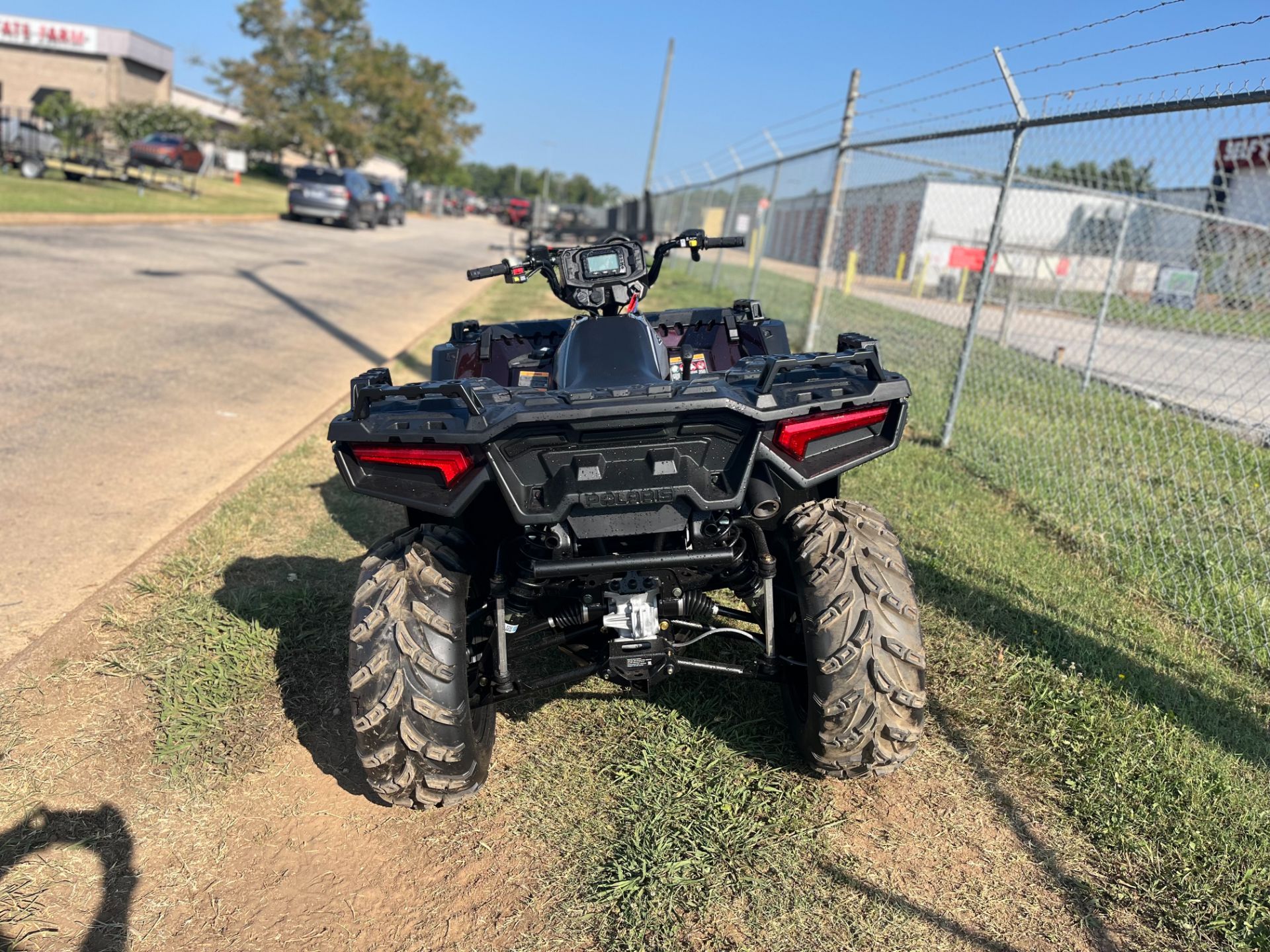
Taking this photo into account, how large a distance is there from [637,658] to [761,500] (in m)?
0.60

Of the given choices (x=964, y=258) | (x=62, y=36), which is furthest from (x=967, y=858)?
(x=62, y=36)

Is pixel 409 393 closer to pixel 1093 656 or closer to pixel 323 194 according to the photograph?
pixel 1093 656

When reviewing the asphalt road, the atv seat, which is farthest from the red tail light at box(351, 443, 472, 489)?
the asphalt road

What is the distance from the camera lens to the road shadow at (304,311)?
31.8 ft

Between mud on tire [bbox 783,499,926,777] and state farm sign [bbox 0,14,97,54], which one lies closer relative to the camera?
mud on tire [bbox 783,499,926,777]

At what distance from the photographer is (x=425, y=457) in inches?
104

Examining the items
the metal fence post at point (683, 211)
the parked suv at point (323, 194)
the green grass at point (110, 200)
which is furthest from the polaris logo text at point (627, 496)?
the parked suv at point (323, 194)

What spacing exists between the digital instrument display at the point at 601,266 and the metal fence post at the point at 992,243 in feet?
12.1

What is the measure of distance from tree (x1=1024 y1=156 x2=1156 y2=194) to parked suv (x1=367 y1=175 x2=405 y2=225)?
29.3 meters

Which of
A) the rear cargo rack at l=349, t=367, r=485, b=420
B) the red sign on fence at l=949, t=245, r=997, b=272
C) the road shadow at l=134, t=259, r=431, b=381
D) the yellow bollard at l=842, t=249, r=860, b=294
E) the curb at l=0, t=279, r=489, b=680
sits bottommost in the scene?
the curb at l=0, t=279, r=489, b=680

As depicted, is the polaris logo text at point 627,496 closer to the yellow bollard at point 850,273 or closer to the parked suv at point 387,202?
the yellow bollard at point 850,273

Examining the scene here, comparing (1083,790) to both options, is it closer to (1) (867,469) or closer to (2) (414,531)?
(2) (414,531)

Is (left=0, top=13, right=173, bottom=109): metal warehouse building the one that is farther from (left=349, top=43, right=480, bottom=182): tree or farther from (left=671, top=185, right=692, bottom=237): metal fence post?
A: (left=671, top=185, right=692, bottom=237): metal fence post

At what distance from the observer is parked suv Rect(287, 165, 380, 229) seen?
3038 cm
